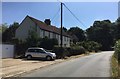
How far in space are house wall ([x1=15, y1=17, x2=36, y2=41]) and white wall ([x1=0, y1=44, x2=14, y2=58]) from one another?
15.9m

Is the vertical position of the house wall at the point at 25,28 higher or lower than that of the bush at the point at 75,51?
higher

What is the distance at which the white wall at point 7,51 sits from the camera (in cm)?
4438

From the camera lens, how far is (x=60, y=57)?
49.4m

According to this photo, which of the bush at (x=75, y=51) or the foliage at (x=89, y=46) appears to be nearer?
the bush at (x=75, y=51)

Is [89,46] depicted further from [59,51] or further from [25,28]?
[59,51]

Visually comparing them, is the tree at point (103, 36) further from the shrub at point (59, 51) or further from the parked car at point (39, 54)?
the parked car at point (39, 54)

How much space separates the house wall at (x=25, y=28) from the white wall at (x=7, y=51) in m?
15.9

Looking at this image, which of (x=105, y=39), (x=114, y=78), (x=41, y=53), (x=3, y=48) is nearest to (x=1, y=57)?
(x=3, y=48)

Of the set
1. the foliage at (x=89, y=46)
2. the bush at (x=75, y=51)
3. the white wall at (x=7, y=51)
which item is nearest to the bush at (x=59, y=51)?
the white wall at (x=7, y=51)

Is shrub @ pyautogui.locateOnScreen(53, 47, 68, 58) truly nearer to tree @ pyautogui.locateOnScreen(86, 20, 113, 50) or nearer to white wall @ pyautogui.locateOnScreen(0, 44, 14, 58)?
white wall @ pyautogui.locateOnScreen(0, 44, 14, 58)

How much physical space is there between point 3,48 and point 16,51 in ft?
24.5

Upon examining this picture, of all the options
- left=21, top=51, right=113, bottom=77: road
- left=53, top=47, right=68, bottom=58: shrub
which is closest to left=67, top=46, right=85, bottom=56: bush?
left=53, top=47, right=68, bottom=58: shrub

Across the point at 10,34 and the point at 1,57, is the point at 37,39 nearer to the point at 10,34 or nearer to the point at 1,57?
the point at 1,57

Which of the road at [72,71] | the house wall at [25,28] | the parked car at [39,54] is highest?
the house wall at [25,28]
